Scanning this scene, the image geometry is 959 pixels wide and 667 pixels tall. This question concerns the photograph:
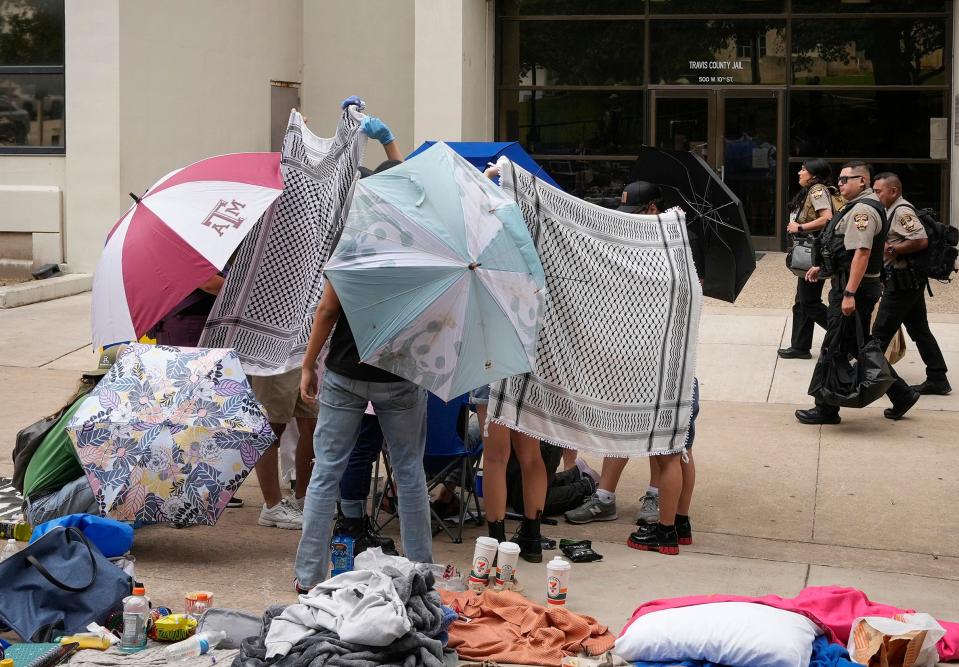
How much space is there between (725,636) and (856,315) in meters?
4.65

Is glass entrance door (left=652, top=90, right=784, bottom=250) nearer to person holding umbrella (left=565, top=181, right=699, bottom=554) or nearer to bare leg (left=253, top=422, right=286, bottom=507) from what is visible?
person holding umbrella (left=565, top=181, right=699, bottom=554)

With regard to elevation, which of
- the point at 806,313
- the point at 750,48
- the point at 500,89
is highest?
the point at 750,48

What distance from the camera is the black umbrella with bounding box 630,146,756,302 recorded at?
22.1 feet

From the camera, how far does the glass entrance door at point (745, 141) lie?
58.4 feet

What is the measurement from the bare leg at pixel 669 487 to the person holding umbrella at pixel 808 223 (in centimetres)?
474

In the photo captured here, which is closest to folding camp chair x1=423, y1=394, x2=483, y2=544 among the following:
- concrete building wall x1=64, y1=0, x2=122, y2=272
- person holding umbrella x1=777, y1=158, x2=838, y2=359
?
person holding umbrella x1=777, y1=158, x2=838, y2=359

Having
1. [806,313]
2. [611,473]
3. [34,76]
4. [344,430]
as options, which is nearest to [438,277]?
[344,430]

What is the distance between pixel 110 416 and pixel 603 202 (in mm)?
12619

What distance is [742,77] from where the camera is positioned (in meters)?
17.9

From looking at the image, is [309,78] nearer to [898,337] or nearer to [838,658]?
[898,337]

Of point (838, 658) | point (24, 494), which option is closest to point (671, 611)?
point (838, 658)

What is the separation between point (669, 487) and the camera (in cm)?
634

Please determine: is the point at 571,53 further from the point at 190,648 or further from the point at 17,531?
the point at 190,648

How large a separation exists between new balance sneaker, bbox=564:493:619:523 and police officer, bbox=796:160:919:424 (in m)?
2.68
